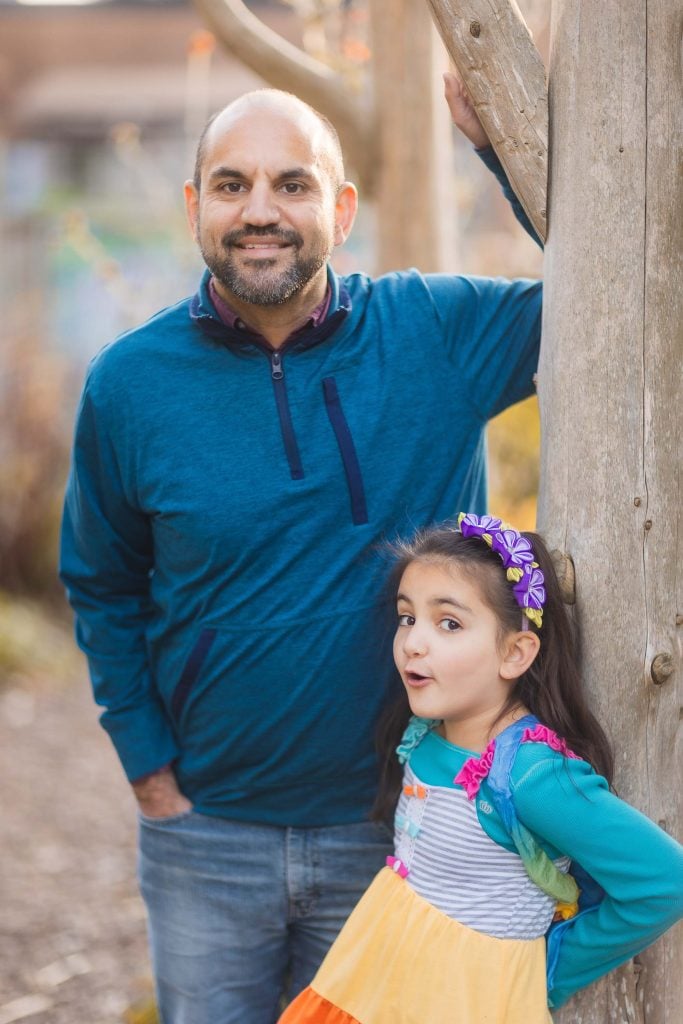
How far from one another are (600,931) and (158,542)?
4.05 feet

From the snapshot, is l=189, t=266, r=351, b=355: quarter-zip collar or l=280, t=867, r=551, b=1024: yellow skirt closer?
l=280, t=867, r=551, b=1024: yellow skirt

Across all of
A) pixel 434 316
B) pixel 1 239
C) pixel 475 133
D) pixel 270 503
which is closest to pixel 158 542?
pixel 270 503

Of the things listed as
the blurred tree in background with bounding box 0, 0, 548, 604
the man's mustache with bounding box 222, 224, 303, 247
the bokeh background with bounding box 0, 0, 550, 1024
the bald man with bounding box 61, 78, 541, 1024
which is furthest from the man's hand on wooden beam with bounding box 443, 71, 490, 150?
the blurred tree in background with bounding box 0, 0, 548, 604

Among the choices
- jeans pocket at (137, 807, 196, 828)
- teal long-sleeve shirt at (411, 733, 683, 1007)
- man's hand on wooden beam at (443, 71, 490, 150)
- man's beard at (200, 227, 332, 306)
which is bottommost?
jeans pocket at (137, 807, 196, 828)

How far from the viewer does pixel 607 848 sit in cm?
200

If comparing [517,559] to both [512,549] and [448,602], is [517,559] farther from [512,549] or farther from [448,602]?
[448,602]

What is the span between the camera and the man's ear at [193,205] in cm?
266

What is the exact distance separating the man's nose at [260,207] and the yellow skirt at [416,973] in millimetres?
1341

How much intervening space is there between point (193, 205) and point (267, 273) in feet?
1.10

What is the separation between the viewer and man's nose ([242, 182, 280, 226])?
96.7 inches

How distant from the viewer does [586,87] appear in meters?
2.26

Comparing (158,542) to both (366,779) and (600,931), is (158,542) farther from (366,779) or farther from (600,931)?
(600,931)

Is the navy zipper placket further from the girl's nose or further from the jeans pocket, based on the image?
the jeans pocket

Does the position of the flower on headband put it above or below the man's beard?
below
